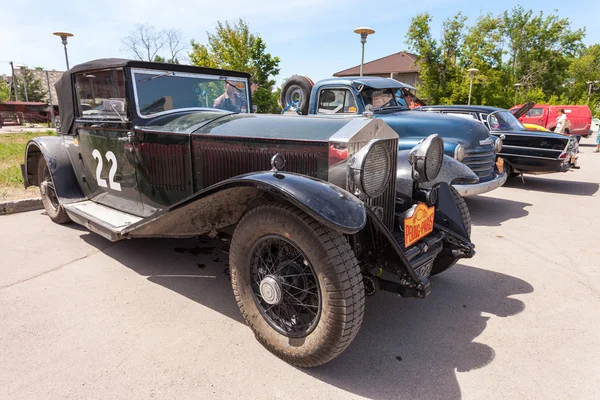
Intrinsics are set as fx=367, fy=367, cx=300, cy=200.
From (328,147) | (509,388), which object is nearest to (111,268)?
(328,147)

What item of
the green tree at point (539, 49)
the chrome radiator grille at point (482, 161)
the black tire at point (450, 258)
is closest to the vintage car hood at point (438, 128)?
the chrome radiator grille at point (482, 161)

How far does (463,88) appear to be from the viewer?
21984mm

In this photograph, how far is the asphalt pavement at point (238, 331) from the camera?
6.80 ft

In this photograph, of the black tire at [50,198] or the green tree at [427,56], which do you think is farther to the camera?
the green tree at [427,56]

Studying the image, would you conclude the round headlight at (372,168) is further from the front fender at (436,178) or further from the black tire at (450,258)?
the black tire at (450,258)

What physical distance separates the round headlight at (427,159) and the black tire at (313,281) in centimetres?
109

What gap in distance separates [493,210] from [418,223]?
Result: 4.05m

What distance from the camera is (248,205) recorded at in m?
2.57

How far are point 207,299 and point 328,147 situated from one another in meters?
1.64

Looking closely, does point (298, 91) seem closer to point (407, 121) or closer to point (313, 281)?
point (407, 121)

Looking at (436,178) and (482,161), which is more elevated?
(436,178)

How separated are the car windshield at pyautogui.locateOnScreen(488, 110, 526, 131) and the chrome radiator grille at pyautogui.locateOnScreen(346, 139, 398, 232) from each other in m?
6.21

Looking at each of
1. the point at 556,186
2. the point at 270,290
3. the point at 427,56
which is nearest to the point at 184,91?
the point at 270,290

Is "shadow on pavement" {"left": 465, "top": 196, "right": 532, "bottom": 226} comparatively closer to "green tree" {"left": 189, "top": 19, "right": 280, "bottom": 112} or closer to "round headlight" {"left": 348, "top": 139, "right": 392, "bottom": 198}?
"round headlight" {"left": 348, "top": 139, "right": 392, "bottom": 198}
